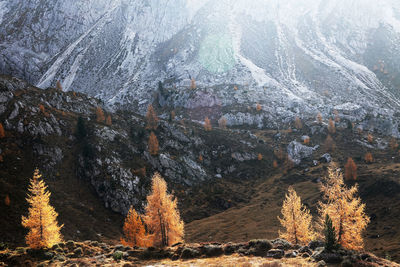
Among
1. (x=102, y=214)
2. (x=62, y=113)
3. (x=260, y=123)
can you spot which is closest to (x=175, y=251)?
(x=102, y=214)

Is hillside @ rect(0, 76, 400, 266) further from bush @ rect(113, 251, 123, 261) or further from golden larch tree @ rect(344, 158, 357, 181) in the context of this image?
bush @ rect(113, 251, 123, 261)

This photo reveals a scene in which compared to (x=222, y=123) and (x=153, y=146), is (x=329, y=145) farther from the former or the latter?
(x=153, y=146)

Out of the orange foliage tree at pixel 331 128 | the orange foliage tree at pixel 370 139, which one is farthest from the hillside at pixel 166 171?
the orange foliage tree at pixel 331 128

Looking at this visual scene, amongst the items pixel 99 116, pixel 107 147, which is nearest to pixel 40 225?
pixel 107 147

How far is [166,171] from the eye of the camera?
107375 mm

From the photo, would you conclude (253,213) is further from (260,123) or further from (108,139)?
(260,123)

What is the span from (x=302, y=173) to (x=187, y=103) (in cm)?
9940

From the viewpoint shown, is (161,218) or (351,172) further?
(351,172)

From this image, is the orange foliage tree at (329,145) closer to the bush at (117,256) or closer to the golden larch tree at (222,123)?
the golden larch tree at (222,123)

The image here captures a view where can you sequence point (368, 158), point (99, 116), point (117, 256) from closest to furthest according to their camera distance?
point (117, 256) < point (99, 116) < point (368, 158)

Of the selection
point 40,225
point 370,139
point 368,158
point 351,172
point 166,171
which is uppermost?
point 370,139

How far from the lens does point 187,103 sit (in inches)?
7500

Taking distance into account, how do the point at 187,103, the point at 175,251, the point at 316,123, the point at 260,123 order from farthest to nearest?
1. the point at 187,103
2. the point at 260,123
3. the point at 316,123
4. the point at 175,251

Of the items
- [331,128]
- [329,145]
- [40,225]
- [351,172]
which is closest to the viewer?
[40,225]
